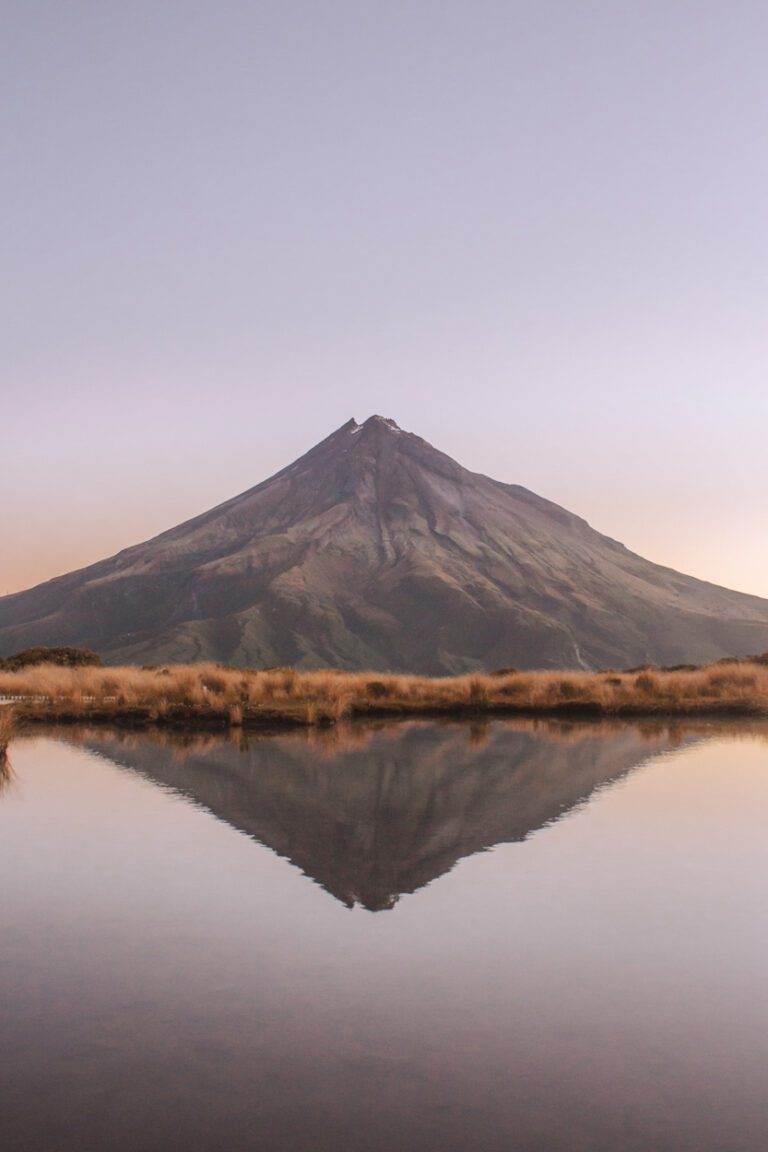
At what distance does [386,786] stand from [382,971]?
27.7 feet

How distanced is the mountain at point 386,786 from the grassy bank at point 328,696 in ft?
10.8

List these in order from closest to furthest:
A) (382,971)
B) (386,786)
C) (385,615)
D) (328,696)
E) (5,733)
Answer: (382,971) → (386,786) → (5,733) → (328,696) → (385,615)

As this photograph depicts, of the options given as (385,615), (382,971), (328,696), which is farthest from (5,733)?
(385,615)

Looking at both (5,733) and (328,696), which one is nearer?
(5,733)

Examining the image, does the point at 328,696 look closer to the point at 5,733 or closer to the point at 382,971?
the point at 5,733

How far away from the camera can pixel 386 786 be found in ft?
50.7

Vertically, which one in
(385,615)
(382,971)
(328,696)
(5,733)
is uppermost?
(385,615)

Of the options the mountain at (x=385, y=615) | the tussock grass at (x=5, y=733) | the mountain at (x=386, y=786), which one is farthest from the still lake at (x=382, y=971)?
the mountain at (x=385, y=615)

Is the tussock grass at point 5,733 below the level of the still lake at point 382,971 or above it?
above

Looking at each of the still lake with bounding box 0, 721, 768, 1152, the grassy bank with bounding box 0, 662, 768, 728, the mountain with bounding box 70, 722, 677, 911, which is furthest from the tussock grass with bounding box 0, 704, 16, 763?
the grassy bank with bounding box 0, 662, 768, 728

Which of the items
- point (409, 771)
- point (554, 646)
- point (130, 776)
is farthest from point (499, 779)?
point (554, 646)

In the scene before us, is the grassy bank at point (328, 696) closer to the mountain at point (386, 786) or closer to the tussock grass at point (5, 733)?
the mountain at point (386, 786)

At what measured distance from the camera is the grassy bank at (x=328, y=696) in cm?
2672

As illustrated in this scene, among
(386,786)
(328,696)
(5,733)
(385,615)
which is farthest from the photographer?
(385,615)
